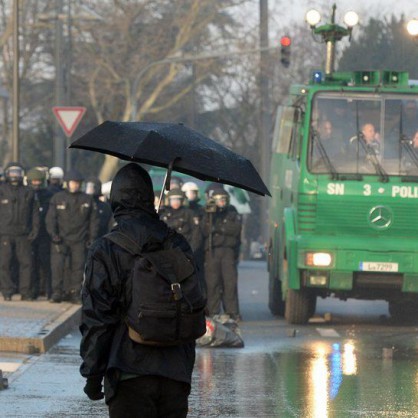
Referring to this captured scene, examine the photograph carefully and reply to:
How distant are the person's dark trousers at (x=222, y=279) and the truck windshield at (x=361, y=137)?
2003mm

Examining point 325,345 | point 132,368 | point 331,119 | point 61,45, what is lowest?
point 325,345

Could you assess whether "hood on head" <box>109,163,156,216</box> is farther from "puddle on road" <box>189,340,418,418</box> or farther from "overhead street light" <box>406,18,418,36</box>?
"overhead street light" <box>406,18,418,36</box>

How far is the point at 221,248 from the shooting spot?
62.9ft

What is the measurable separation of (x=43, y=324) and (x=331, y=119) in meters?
4.64

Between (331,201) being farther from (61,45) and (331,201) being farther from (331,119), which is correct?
(61,45)

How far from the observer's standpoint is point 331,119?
708 inches

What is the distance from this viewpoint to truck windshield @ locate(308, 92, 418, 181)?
17.8 meters

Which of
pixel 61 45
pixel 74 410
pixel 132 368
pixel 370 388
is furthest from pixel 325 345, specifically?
pixel 61 45

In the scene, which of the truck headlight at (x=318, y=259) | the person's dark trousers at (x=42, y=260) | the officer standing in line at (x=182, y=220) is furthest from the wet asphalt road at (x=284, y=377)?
the person's dark trousers at (x=42, y=260)

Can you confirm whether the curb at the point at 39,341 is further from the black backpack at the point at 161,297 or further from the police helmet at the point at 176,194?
the black backpack at the point at 161,297

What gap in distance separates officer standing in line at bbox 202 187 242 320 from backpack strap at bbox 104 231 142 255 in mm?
12883

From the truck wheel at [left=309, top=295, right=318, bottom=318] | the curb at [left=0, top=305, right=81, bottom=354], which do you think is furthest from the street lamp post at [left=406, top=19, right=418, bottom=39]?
the curb at [left=0, top=305, right=81, bottom=354]

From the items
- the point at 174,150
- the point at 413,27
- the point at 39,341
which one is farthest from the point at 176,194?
the point at 174,150

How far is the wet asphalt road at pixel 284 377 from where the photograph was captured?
416 inches
